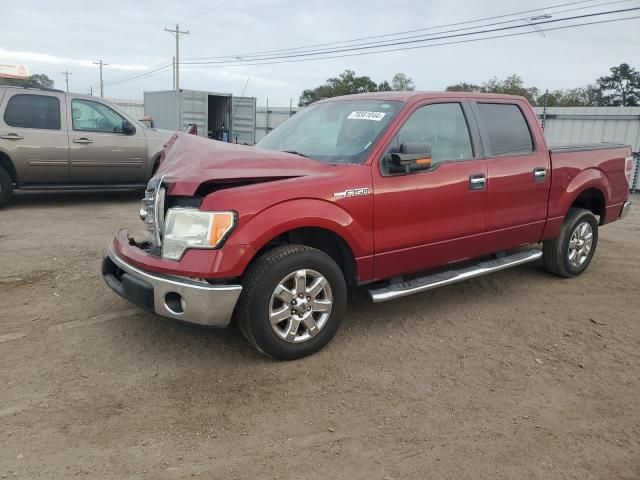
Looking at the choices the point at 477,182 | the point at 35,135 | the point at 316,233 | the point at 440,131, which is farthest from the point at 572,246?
the point at 35,135

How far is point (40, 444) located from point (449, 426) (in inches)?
→ 84.5

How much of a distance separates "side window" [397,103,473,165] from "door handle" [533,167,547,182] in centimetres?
82

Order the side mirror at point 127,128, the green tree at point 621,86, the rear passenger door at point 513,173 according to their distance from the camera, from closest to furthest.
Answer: the rear passenger door at point 513,173
the side mirror at point 127,128
the green tree at point 621,86

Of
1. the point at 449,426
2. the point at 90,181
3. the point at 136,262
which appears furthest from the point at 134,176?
the point at 449,426

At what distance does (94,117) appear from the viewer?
9.05m

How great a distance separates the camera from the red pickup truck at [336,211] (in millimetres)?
3346

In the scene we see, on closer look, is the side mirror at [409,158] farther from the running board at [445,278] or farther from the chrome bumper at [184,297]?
the chrome bumper at [184,297]

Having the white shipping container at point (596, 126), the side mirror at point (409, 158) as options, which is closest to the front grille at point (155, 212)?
the side mirror at point (409, 158)

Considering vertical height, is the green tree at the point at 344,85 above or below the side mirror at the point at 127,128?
above

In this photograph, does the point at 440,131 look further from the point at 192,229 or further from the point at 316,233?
the point at 192,229

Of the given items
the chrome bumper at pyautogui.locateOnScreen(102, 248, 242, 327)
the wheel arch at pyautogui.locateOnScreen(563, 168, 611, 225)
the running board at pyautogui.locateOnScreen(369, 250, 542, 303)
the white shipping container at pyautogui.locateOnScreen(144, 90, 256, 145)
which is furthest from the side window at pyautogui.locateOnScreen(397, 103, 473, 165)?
the white shipping container at pyautogui.locateOnScreen(144, 90, 256, 145)

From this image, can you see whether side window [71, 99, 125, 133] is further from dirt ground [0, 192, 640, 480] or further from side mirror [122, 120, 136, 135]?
dirt ground [0, 192, 640, 480]

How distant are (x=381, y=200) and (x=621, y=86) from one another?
46.0m

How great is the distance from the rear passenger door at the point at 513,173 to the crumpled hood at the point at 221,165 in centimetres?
172
